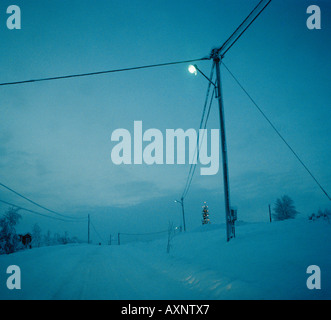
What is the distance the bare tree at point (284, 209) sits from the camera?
43725mm

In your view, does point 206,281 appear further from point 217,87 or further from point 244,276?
point 217,87

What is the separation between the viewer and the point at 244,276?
17.2ft

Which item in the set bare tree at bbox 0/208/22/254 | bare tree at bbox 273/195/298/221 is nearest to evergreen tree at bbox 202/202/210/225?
bare tree at bbox 273/195/298/221

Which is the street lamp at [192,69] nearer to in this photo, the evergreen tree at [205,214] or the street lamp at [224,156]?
the street lamp at [224,156]

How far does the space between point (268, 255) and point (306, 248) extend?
3.65ft

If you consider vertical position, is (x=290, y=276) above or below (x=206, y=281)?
above

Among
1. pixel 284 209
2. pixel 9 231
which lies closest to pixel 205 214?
pixel 284 209

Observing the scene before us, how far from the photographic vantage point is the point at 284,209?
44.5 metres

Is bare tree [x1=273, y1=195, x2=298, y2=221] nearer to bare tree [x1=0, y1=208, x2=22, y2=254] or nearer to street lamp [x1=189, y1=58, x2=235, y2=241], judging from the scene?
street lamp [x1=189, y1=58, x2=235, y2=241]

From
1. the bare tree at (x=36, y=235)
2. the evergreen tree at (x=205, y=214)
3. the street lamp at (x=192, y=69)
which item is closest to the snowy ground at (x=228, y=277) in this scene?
the street lamp at (x=192, y=69)

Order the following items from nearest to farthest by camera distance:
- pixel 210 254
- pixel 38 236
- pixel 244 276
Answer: pixel 244 276
pixel 210 254
pixel 38 236

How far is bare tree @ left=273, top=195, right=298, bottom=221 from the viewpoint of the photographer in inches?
1721
